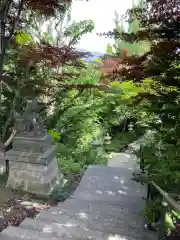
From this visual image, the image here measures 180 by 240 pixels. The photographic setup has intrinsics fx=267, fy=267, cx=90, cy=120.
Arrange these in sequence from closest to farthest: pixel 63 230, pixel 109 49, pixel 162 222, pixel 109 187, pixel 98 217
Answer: pixel 162 222 < pixel 63 230 < pixel 98 217 < pixel 109 187 < pixel 109 49

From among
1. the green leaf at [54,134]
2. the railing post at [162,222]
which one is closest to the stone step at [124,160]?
the green leaf at [54,134]

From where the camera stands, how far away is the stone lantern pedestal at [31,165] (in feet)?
14.1

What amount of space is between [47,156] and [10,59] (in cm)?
240

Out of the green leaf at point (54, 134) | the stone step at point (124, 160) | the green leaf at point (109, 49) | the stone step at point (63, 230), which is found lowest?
the stone step at point (63, 230)

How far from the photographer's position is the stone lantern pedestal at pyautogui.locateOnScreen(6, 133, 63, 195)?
14.1ft

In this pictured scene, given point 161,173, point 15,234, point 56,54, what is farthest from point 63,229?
point 56,54

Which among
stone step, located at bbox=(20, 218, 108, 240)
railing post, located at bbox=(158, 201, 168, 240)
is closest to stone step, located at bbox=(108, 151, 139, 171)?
stone step, located at bbox=(20, 218, 108, 240)

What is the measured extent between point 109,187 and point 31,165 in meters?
1.41

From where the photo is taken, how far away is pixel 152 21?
249cm

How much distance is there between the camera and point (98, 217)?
3.45 m

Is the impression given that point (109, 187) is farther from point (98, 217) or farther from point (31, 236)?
point (31, 236)

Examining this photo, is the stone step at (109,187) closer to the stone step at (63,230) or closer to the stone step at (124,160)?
the stone step at (124,160)

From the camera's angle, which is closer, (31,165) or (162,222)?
(162,222)

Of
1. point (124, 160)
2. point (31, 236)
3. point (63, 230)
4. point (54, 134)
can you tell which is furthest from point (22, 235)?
point (124, 160)
